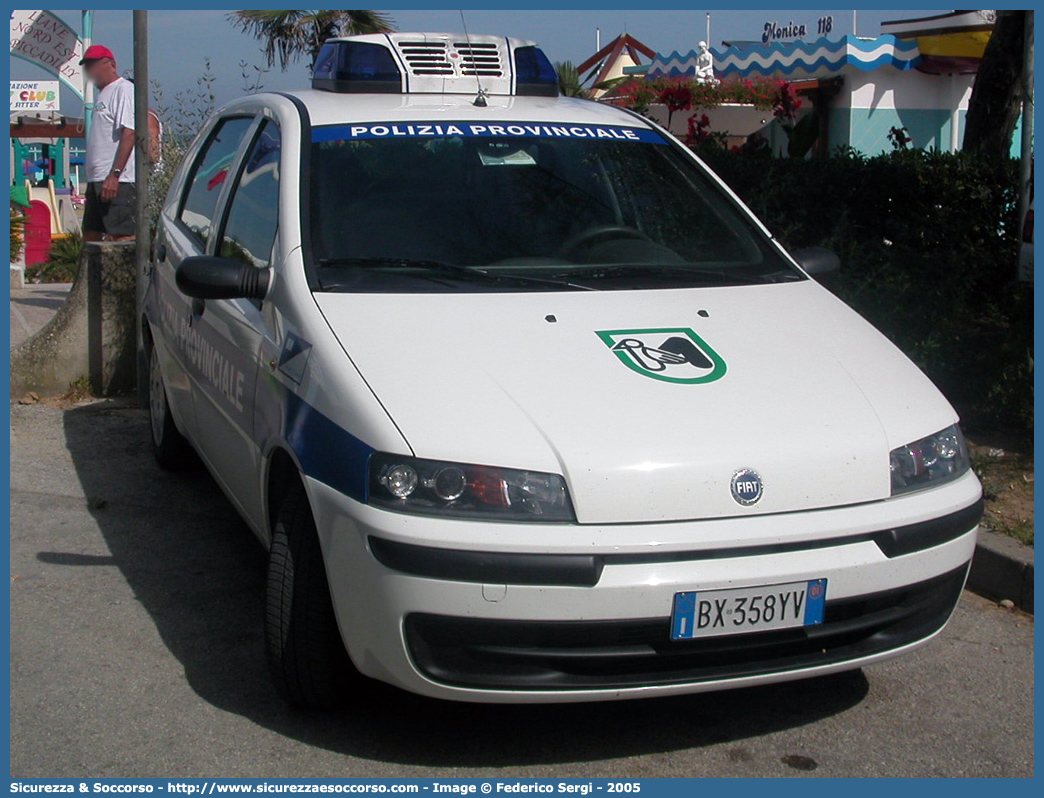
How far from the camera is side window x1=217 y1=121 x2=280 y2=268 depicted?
4160 mm

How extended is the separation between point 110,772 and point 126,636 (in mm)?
944

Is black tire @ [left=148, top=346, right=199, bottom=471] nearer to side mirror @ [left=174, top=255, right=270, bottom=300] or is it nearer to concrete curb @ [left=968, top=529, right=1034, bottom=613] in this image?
side mirror @ [left=174, top=255, right=270, bottom=300]

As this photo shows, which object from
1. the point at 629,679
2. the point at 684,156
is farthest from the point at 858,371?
the point at 684,156

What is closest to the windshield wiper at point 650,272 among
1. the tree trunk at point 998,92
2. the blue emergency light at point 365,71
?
the blue emergency light at point 365,71

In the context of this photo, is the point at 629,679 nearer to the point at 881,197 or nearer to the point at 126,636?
the point at 126,636

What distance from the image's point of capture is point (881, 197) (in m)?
7.42

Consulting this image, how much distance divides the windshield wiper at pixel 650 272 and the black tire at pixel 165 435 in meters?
2.47

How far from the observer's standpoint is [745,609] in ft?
10.0

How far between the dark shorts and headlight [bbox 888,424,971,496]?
659 centimetres

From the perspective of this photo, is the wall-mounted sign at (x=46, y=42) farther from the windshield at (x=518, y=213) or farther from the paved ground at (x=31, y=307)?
the windshield at (x=518, y=213)

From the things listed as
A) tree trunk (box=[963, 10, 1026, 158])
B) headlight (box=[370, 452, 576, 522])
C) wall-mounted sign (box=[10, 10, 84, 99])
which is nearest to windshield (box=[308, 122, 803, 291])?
headlight (box=[370, 452, 576, 522])

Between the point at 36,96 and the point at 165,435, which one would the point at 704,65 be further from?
the point at 36,96

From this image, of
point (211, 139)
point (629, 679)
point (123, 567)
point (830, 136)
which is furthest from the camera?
point (830, 136)

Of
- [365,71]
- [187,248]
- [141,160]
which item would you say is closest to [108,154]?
[141,160]
